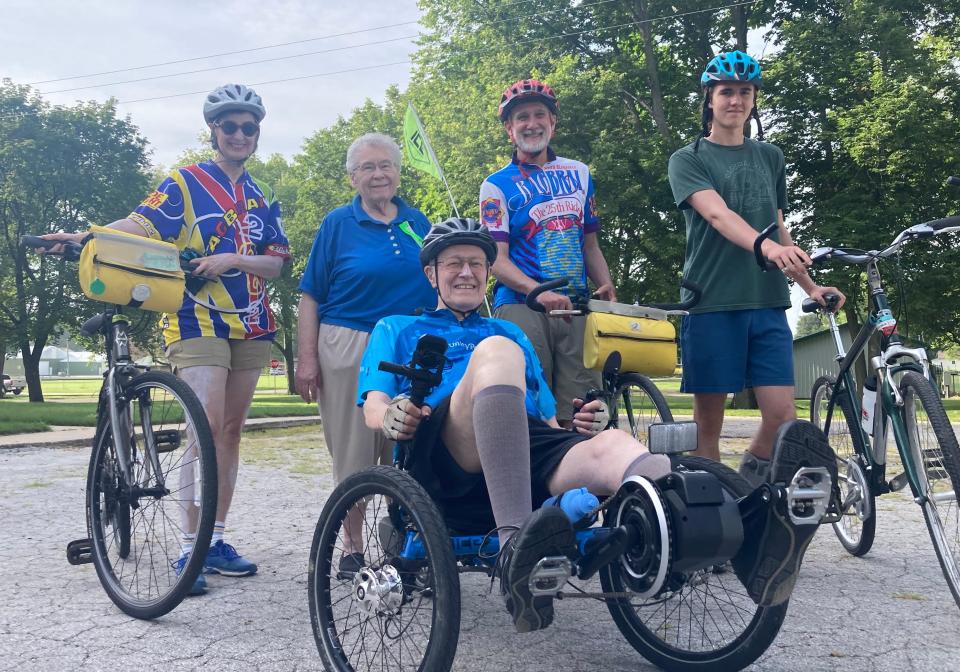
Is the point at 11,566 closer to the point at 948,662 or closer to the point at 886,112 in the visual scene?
the point at 948,662

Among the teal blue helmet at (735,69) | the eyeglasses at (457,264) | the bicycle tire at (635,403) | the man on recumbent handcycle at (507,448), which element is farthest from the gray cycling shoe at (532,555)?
the teal blue helmet at (735,69)

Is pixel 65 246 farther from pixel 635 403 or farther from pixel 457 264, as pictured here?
pixel 635 403

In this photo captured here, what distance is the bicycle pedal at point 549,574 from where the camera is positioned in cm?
197

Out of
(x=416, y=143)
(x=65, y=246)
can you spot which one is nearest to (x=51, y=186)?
(x=416, y=143)

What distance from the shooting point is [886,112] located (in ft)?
54.0

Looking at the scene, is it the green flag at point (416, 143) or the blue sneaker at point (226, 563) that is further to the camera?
the green flag at point (416, 143)

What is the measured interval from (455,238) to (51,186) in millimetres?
29448

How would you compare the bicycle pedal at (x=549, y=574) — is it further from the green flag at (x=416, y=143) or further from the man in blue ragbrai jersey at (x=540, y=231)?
the green flag at (x=416, y=143)

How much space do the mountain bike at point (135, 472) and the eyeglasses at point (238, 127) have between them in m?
0.85

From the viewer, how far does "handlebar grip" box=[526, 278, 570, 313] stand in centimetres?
325

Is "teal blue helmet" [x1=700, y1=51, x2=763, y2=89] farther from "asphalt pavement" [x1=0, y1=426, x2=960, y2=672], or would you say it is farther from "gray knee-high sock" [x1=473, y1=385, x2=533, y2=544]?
"asphalt pavement" [x1=0, y1=426, x2=960, y2=672]

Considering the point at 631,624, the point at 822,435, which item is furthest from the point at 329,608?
the point at 822,435

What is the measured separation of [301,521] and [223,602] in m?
1.84

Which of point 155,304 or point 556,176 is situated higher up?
point 556,176
